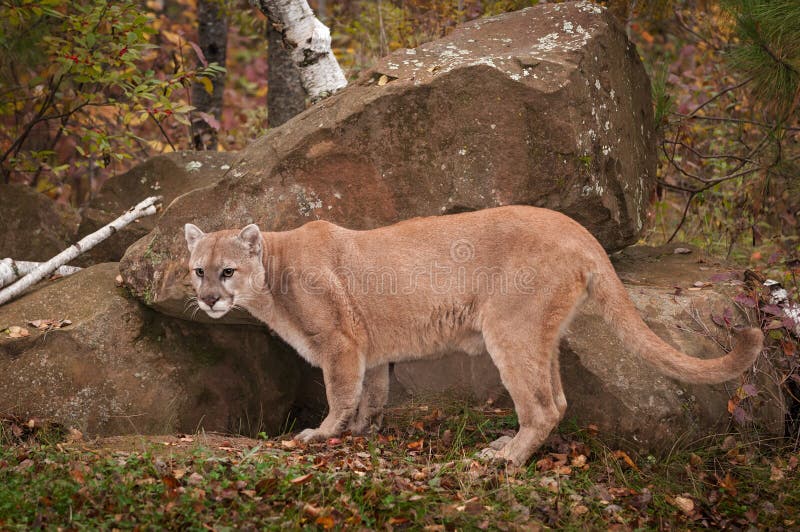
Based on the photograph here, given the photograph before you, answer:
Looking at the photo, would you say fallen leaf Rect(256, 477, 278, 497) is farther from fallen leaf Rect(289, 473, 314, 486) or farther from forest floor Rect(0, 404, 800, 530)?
fallen leaf Rect(289, 473, 314, 486)

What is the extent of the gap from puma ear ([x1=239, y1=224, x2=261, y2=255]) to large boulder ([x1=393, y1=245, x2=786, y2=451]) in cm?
195

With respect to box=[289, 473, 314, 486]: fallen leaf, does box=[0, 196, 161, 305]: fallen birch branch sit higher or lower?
higher

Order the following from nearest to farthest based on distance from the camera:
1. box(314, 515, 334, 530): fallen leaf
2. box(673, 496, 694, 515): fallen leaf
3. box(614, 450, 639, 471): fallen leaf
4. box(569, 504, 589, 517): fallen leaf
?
box(314, 515, 334, 530): fallen leaf → box(569, 504, 589, 517): fallen leaf → box(673, 496, 694, 515): fallen leaf → box(614, 450, 639, 471): fallen leaf

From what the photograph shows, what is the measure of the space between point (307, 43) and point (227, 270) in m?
3.56

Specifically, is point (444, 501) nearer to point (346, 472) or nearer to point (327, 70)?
point (346, 472)

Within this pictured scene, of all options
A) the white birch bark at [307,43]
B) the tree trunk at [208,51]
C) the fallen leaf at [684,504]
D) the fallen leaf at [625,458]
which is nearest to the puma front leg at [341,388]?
the fallen leaf at [625,458]

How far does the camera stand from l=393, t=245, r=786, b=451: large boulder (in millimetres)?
6277

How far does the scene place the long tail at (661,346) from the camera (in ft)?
17.6

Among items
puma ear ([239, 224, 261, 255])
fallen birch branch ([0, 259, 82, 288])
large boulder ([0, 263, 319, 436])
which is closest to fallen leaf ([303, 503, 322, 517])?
puma ear ([239, 224, 261, 255])

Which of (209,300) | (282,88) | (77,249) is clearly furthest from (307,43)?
(209,300)

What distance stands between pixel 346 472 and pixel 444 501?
69cm

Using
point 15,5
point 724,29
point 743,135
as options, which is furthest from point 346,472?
point 724,29

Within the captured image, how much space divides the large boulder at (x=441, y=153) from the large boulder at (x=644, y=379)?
3.25 ft

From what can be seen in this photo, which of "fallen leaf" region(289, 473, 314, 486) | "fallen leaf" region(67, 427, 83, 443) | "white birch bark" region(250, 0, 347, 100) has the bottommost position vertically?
"fallen leaf" region(67, 427, 83, 443)
